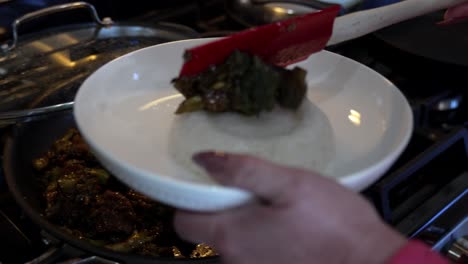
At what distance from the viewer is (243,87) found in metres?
0.56

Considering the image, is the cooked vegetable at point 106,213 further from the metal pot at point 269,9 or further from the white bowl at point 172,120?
the metal pot at point 269,9

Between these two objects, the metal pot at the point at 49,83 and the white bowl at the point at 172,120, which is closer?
the white bowl at the point at 172,120

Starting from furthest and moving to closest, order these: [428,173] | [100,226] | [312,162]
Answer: [428,173] → [100,226] → [312,162]

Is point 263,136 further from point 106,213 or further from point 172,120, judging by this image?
point 106,213

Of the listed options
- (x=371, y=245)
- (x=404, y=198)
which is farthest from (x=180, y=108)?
(x=404, y=198)

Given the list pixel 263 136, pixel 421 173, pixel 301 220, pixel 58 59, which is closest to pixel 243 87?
pixel 263 136

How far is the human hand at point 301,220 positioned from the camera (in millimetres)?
433

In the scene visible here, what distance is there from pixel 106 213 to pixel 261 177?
0.36m

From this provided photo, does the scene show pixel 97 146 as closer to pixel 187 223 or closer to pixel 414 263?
pixel 187 223

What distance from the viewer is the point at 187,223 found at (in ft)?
1.60

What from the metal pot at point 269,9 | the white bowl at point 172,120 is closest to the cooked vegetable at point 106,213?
the white bowl at point 172,120

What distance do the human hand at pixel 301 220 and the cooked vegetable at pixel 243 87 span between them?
0.43ft

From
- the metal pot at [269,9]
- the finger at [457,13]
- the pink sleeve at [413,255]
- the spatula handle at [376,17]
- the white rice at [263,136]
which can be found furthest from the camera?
the metal pot at [269,9]

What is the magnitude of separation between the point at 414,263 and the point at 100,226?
45 centimetres
